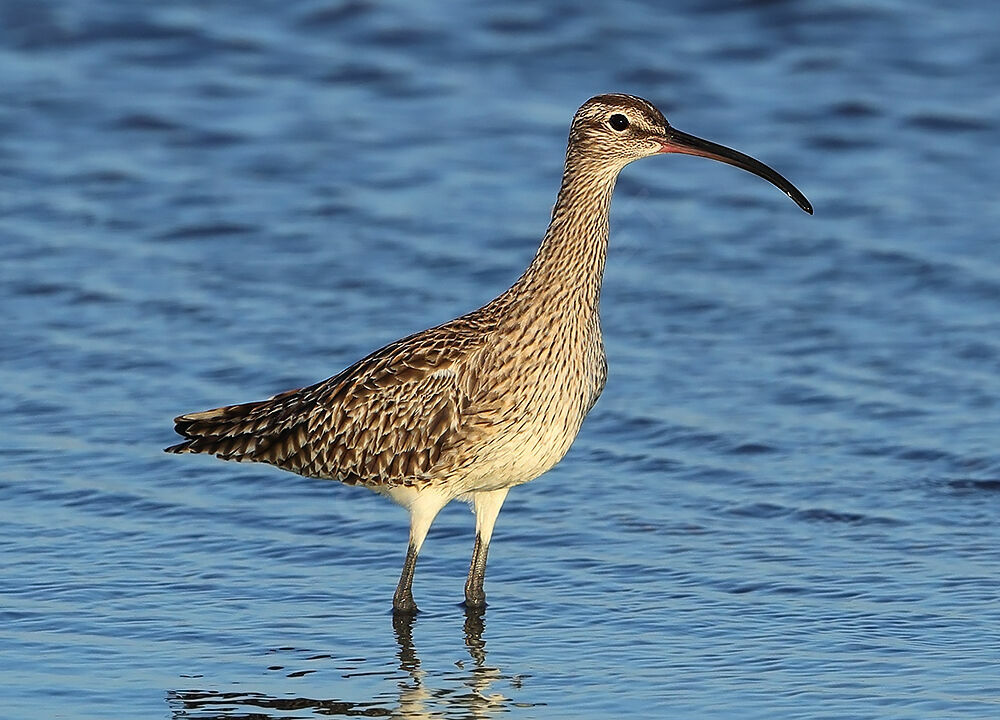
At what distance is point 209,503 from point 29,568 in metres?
1.35

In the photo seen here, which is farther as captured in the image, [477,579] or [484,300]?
[484,300]

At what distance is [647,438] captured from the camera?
12.3m

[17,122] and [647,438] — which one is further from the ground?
[17,122]

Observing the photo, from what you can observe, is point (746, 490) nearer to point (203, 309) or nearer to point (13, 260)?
point (203, 309)

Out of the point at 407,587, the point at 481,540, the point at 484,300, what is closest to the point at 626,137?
the point at 481,540

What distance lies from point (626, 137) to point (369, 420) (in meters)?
1.81

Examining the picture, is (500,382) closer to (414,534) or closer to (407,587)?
(414,534)

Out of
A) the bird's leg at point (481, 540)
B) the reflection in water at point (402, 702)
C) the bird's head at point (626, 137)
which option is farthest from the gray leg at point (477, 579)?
the bird's head at point (626, 137)

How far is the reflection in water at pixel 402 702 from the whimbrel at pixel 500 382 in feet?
2.81

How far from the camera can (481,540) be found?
988 cm

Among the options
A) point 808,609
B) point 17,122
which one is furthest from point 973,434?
point 17,122

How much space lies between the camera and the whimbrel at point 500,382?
30.8 feet

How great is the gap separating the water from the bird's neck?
147 cm

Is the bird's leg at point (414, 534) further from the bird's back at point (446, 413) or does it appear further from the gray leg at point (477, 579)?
the gray leg at point (477, 579)
